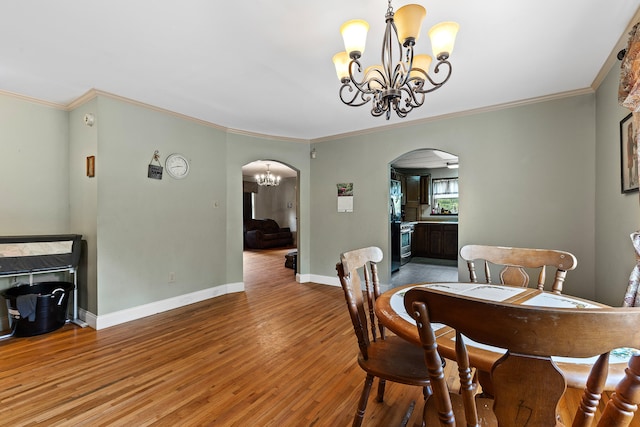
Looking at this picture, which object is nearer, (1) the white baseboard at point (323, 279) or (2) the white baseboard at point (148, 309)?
(2) the white baseboard at point (148, 309)

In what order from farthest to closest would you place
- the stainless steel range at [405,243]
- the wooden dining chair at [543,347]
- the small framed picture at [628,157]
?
the stainless steel range at [405,243] < the small framed picture at [628,157] < the wooden dining chair at [543,347]

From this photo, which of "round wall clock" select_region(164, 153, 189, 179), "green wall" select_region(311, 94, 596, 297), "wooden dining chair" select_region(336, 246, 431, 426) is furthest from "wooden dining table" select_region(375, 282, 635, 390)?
"round wall clock" select_region(164, 153, 189, 179)

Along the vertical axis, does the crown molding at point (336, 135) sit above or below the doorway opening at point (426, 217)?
above

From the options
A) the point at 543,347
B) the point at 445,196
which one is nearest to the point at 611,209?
the point at 543,347

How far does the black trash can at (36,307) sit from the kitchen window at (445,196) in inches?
290

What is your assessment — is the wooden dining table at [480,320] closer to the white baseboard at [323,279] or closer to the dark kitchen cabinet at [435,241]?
the white baseboard at [323,279]

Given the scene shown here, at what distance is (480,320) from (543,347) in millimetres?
128

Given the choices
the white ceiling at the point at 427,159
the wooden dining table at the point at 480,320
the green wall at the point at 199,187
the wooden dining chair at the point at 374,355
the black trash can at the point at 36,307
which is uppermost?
the white ceiling at the point at 427,159

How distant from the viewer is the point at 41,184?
3139 millimetres

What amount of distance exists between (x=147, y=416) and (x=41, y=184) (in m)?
2.89

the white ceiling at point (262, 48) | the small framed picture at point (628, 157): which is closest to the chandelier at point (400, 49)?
the white ceiling at point (262, 48)

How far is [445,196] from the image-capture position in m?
7.49

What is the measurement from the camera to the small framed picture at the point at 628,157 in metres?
1.98

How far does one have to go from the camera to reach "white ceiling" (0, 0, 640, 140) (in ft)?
5.82
